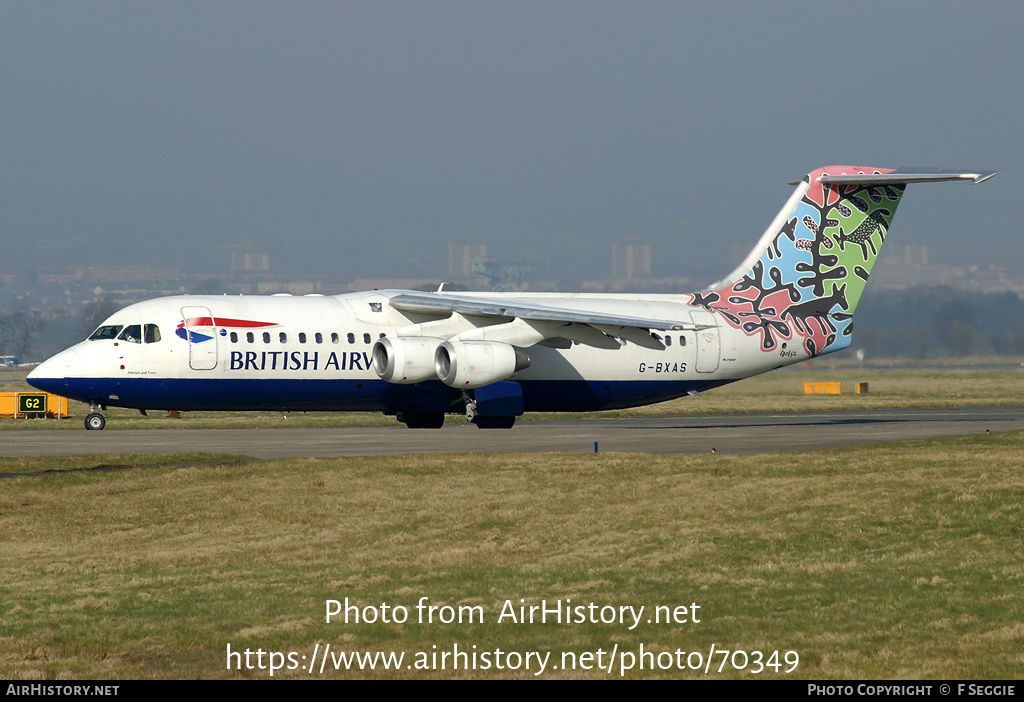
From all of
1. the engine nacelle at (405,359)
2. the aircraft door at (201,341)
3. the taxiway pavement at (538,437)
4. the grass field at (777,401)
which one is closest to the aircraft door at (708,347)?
the taxiway pavement at (538,437)

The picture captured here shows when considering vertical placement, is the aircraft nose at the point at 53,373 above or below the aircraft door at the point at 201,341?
below

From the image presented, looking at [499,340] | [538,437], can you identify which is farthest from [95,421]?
[538,437]

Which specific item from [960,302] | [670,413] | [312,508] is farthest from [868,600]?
[960,302]

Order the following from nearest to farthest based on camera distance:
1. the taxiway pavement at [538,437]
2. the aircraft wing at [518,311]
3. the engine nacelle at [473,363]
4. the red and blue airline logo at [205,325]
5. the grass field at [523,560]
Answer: the grass field at [523,560], the taxiway pavement at [538,437], the red and blue airline logo at [205,325], the engine nacelle at [473,363], the aircraft wing at [518,311]

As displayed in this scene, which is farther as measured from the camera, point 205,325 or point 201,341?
point 205,325

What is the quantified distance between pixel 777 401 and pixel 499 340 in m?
26.8

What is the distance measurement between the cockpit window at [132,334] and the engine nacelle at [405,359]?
6.34 metres

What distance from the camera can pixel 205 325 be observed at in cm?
3075

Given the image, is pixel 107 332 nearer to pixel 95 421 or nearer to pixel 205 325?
pixel 205 325

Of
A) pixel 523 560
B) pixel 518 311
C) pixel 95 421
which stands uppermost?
pixel 518 311

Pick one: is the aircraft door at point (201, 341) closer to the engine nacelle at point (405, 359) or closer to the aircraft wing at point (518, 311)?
the engine nacelle at point (405, 359)

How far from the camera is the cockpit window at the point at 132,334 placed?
3051cm

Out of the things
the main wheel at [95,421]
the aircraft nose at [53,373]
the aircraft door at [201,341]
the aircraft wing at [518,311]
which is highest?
the aircraft wing at [518,311]

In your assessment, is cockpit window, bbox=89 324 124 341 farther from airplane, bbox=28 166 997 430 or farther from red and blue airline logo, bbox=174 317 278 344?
red and blue airline logo, bbox=174 317 278 344
